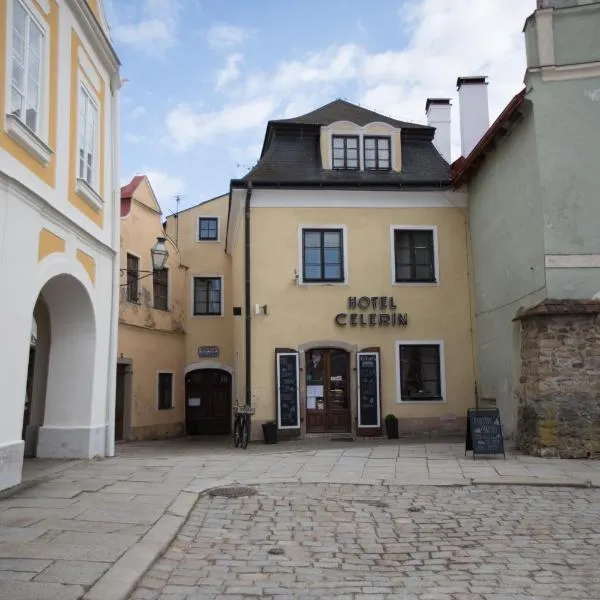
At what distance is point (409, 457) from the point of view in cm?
1151

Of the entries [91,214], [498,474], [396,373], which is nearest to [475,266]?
[396,373]

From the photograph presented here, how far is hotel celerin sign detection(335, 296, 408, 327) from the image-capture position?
16.1 m

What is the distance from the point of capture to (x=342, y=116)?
18.7 metres

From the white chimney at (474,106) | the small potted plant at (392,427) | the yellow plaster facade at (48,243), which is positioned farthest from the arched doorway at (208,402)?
the yellow plaster facade at (48,243)

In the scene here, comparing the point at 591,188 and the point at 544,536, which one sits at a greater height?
the point at 591,188

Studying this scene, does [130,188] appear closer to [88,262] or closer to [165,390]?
[165,390]

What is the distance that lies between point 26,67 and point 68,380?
16.5 ft

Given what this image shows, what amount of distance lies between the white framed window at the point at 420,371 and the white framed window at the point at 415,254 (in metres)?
1.63

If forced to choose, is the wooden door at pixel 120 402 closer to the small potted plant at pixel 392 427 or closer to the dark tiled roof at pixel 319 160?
the dark tiled roof at pixel 319 160

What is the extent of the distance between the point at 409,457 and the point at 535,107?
679cm

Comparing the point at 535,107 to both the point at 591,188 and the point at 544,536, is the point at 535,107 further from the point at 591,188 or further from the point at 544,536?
the point at 544,536

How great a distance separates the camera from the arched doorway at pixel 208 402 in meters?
22.9

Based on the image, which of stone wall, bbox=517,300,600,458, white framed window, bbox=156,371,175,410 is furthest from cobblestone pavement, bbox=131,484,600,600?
white framed window, bbox=156,371,175,410

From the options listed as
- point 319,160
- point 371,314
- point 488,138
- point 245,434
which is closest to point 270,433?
point 245,434
